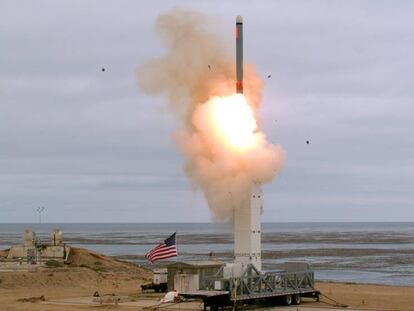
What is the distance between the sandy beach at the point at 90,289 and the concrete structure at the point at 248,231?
361 cm

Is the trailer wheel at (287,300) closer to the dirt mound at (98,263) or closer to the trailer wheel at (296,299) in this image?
the trailer wheel at (296,299)

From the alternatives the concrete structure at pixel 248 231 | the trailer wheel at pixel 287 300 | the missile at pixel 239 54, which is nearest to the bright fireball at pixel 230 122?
the missile at pixel 239 54

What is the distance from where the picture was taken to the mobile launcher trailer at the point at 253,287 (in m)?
38.5

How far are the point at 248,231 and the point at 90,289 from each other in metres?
13.3

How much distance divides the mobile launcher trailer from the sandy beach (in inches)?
38.0

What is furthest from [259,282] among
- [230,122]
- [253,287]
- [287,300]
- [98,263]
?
[98,263]

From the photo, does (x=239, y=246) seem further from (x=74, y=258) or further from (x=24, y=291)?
(x=74, y=258)

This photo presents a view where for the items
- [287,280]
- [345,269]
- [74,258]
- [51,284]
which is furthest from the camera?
[345,269]

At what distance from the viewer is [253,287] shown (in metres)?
40.3

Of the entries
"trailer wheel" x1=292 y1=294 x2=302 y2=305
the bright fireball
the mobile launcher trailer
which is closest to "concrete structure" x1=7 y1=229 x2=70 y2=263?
the bright fireball

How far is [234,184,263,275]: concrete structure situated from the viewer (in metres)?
43.4

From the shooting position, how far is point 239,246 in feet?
143

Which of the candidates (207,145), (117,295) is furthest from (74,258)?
(207,145)

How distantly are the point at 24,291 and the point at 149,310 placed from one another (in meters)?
13.3
